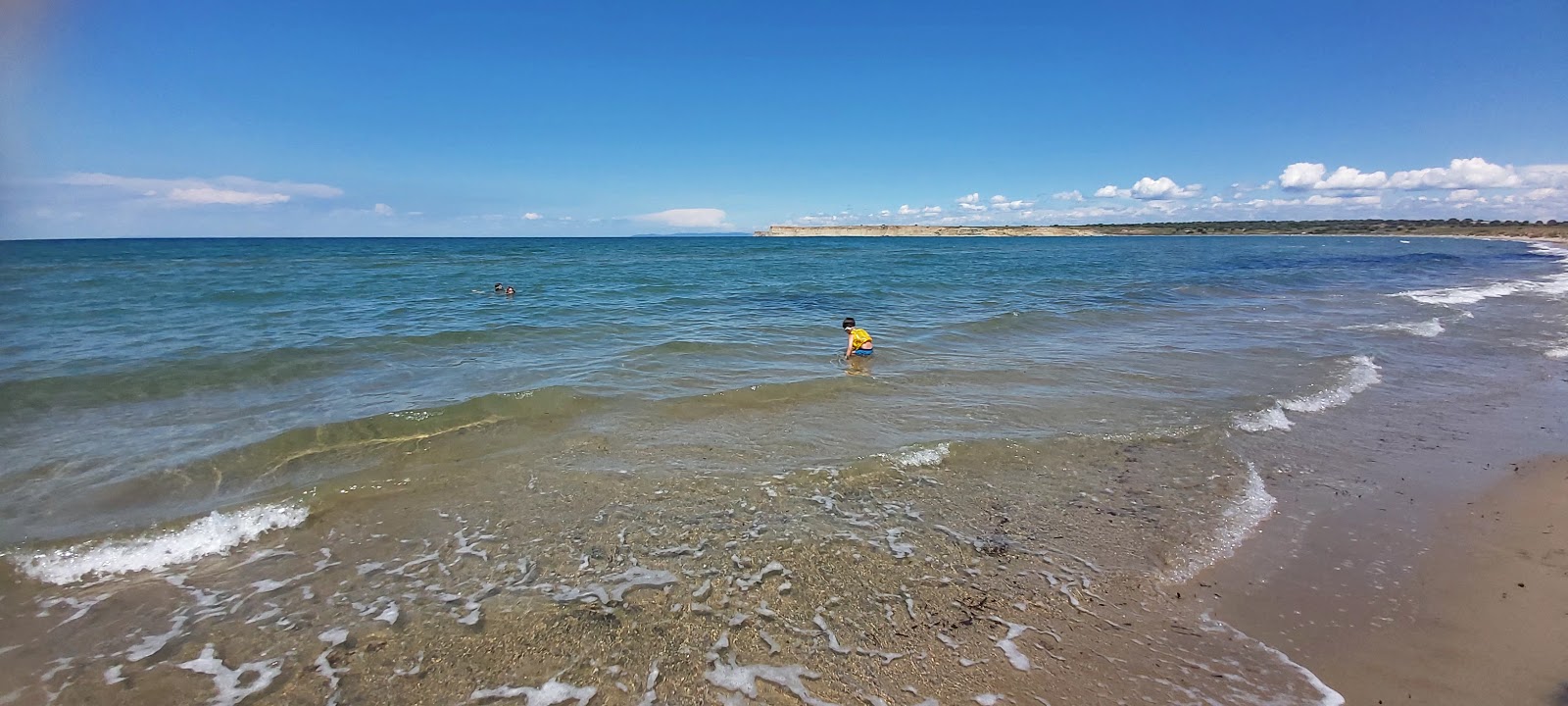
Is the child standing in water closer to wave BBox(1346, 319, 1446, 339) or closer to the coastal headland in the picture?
wave BBox(1346, 319, 1446, 339)

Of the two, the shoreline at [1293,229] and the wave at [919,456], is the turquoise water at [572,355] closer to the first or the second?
the wave at [919,456]

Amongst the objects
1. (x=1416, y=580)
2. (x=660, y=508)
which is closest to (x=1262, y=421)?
(x=1416, y=580)

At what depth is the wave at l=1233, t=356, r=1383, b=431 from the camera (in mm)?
8227

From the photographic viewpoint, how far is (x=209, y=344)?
13.4m

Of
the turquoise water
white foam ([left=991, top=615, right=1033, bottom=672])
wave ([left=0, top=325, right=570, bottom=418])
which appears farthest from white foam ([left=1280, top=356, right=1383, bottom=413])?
wave ([left=0, top=325, right=570, bottom=418])

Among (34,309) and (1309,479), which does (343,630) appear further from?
(34,309)

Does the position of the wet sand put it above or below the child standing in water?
below

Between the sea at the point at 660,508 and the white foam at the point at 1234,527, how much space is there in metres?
0.04

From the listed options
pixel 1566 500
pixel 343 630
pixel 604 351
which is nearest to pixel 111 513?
pixel 343 630

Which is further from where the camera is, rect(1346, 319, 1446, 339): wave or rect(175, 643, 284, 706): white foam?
rect(1346, 319, 1446, 339): wave

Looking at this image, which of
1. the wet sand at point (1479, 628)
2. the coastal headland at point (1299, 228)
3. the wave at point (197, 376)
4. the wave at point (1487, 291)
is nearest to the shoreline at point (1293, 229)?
the coastal headland at point (1299, 228)

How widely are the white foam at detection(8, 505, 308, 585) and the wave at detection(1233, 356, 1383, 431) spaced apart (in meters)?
10.9

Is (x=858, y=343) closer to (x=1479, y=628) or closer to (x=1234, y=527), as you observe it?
(x=1234, y=527)

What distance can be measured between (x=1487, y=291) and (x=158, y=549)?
126 feet
